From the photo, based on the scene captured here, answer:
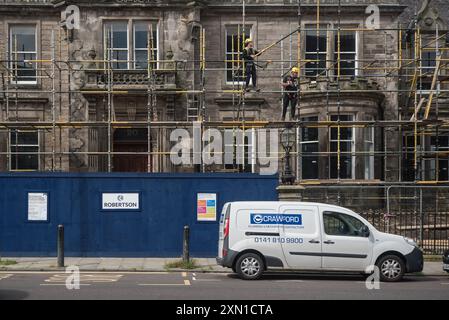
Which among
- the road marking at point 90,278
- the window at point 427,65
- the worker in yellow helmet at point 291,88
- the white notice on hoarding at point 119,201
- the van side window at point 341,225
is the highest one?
the window at point 427,65

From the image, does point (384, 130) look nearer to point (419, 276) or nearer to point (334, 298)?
point (419, 276)

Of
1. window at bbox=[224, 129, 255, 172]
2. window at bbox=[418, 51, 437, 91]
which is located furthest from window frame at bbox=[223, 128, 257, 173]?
window at bbox=[418, 51, 437, 91]

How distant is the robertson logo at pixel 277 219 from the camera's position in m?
16.1

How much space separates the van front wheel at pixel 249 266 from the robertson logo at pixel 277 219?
81 centimetres

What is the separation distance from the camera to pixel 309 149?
26.6 meters

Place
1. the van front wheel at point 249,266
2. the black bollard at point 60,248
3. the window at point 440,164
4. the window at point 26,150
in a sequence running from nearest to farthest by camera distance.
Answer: the van front wheel at point 249,266
the black bollard at point 60,248
the window at point 26,150
the window at point 440,164

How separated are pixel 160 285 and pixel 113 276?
83.3 inches

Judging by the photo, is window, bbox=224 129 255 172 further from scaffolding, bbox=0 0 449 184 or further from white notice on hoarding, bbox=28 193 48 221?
white notice on hoarding, bbox=28 193 48 221

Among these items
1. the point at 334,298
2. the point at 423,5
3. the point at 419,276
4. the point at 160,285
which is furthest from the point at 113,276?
the point at 423,5

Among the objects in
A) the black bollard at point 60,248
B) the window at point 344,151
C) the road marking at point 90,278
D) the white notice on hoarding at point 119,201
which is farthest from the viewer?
the window at point 344,151

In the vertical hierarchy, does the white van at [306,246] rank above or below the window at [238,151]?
below

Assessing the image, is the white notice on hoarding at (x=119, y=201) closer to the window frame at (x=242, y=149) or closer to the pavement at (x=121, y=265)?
the pavement at (x=121, y=265)

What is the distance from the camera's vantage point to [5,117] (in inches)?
1028

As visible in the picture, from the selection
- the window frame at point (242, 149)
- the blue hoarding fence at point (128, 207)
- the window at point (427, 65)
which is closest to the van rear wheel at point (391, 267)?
the blue hoarding fence at point (128, 207)
